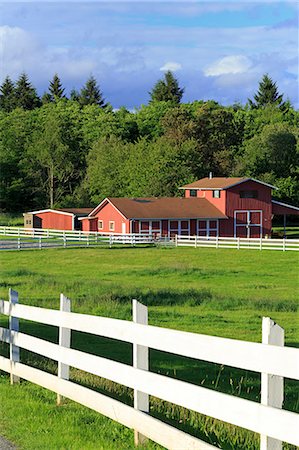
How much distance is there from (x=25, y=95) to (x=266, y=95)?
35596 mm

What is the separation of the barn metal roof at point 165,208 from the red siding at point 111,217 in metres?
0.36

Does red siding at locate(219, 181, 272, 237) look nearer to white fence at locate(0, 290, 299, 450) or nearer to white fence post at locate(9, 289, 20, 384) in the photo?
white fence post at locate(9, 289, 20, 384)

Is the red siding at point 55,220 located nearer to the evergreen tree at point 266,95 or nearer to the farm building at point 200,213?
the farm building at point 200,213

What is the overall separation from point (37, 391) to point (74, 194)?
81.3m

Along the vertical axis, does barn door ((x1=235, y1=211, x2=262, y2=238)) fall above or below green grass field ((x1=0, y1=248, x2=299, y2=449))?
above

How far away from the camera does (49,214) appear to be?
231 ft

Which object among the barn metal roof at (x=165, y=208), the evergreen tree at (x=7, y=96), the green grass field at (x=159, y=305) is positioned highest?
the evergreen tree at (x=7, y=96)

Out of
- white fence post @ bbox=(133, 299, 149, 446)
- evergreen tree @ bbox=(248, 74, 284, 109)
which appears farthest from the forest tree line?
white fence post @ bbox=(133, 299, 149, 446)

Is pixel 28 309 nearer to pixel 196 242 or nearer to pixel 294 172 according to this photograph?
pixel 196 242

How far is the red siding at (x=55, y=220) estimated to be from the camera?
69.0 meters

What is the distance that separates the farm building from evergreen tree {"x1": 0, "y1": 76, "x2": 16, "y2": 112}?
53311 mm

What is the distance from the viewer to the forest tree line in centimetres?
8050

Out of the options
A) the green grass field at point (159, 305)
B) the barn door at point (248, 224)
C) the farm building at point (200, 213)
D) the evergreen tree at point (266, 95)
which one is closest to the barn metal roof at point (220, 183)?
the farm building at point (200, 213)

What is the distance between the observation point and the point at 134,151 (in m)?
81.8
